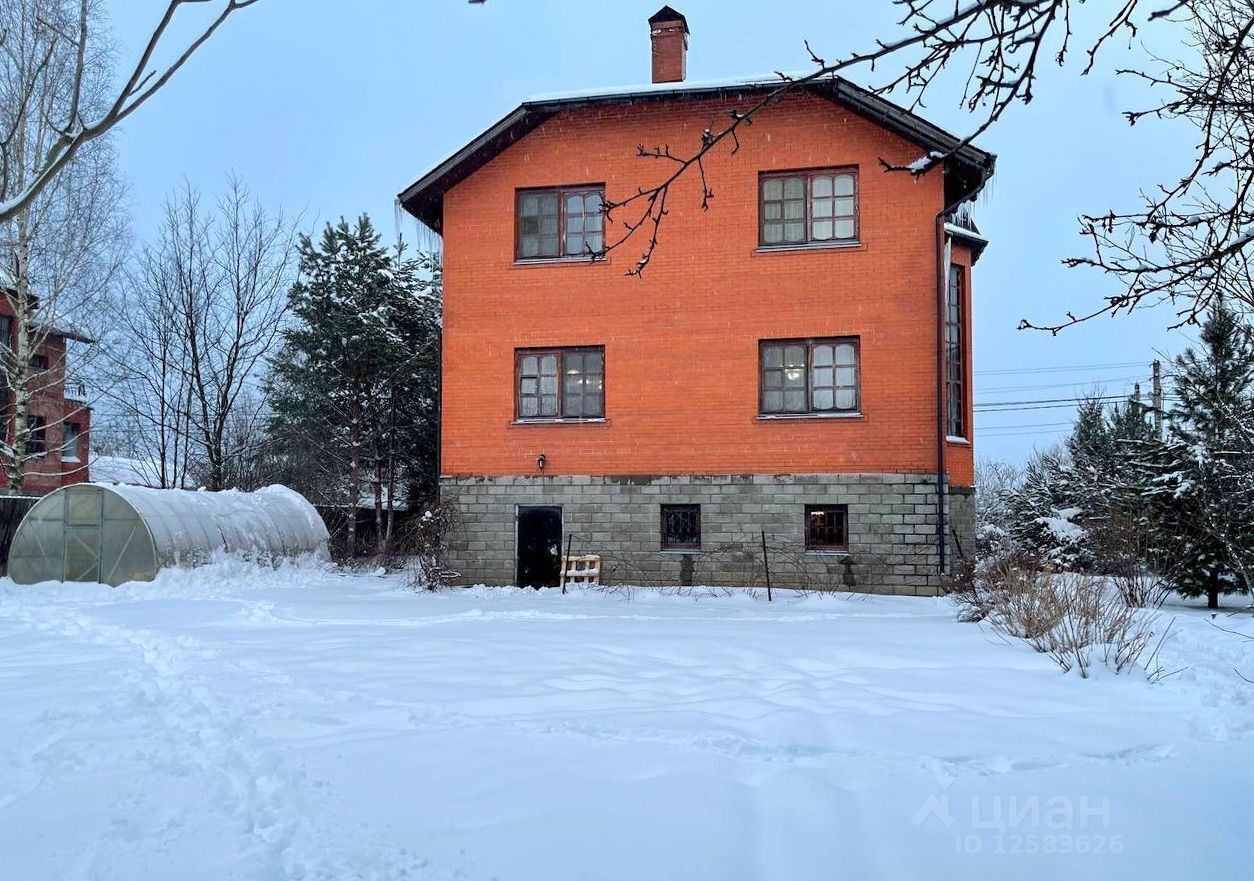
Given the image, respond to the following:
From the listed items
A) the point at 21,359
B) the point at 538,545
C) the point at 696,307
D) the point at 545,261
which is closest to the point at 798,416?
the point at 696,307

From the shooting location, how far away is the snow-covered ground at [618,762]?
3.66 m

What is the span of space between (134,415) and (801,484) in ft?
Answer: 62.5

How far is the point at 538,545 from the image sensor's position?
53.0 ft

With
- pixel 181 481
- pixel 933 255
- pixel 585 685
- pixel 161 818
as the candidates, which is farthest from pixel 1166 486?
pixel 181 481

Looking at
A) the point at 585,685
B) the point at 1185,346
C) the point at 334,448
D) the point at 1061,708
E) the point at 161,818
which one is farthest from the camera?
the point at 334,448

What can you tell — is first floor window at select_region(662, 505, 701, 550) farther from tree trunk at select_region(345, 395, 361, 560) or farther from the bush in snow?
tree trunk at select_region(345, 395, 361, 560)

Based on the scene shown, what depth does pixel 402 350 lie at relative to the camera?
24.7 m

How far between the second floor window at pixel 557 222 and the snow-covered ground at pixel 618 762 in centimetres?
905

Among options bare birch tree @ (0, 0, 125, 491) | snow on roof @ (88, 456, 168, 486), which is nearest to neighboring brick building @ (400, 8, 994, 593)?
bare birch tree @ (0, 0, 125, 491)

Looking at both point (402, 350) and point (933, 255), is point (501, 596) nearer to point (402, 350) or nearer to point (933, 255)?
point (933, 255)

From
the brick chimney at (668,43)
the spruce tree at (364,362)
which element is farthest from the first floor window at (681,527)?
the spruce tree at (364,362)

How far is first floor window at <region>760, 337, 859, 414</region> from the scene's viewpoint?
1523 cm

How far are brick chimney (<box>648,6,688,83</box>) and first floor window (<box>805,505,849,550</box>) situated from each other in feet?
28.3

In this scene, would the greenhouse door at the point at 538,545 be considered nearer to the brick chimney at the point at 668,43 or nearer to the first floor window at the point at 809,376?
the first floor window at the point at 809,376
